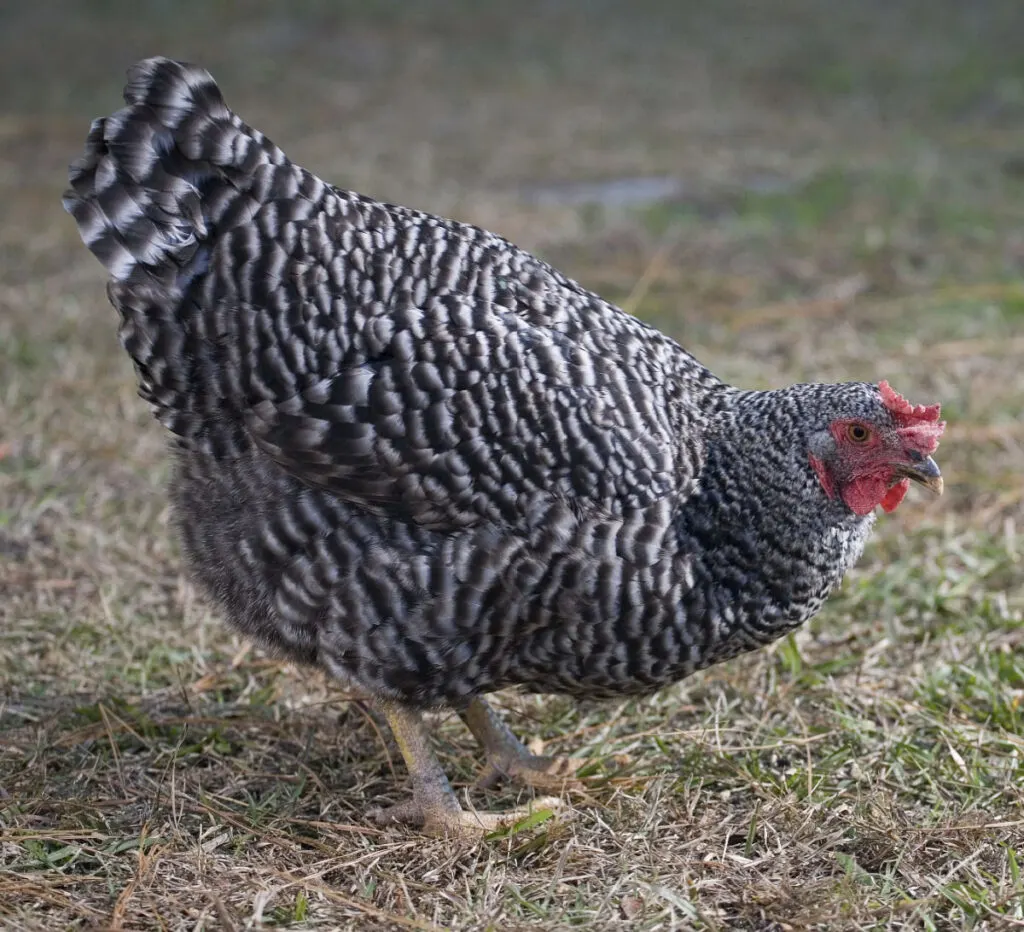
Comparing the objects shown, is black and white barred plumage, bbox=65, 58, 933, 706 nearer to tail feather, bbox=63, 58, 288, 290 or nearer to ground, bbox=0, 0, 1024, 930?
tail feather, bbox=63, 58, 288, 290

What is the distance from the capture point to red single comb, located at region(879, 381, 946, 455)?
10.5 ft


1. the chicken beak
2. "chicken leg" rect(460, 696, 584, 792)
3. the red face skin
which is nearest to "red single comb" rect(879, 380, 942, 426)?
the red face skin

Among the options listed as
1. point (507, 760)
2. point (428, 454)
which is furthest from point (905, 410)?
point (507, 760)

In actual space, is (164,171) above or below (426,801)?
above

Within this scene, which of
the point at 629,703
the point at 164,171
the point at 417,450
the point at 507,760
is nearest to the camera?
the point at 417,450

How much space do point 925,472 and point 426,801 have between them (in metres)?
1.64

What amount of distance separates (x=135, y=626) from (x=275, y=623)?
1.21 meters

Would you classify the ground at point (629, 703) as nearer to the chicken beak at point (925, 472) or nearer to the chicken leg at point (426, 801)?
the chicken leg at point (426, 801)

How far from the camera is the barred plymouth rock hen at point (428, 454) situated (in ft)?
10.5

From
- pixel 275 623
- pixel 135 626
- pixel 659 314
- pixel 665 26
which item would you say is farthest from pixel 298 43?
pixel 275 623

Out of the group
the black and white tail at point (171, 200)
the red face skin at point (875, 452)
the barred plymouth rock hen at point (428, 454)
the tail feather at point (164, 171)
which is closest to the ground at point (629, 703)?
the barred plymouth rock hen at point (428, 454)

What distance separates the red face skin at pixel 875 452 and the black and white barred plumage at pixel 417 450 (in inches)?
1.5

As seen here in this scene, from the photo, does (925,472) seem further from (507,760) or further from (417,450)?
(507,760)

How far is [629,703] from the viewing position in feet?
13.2
